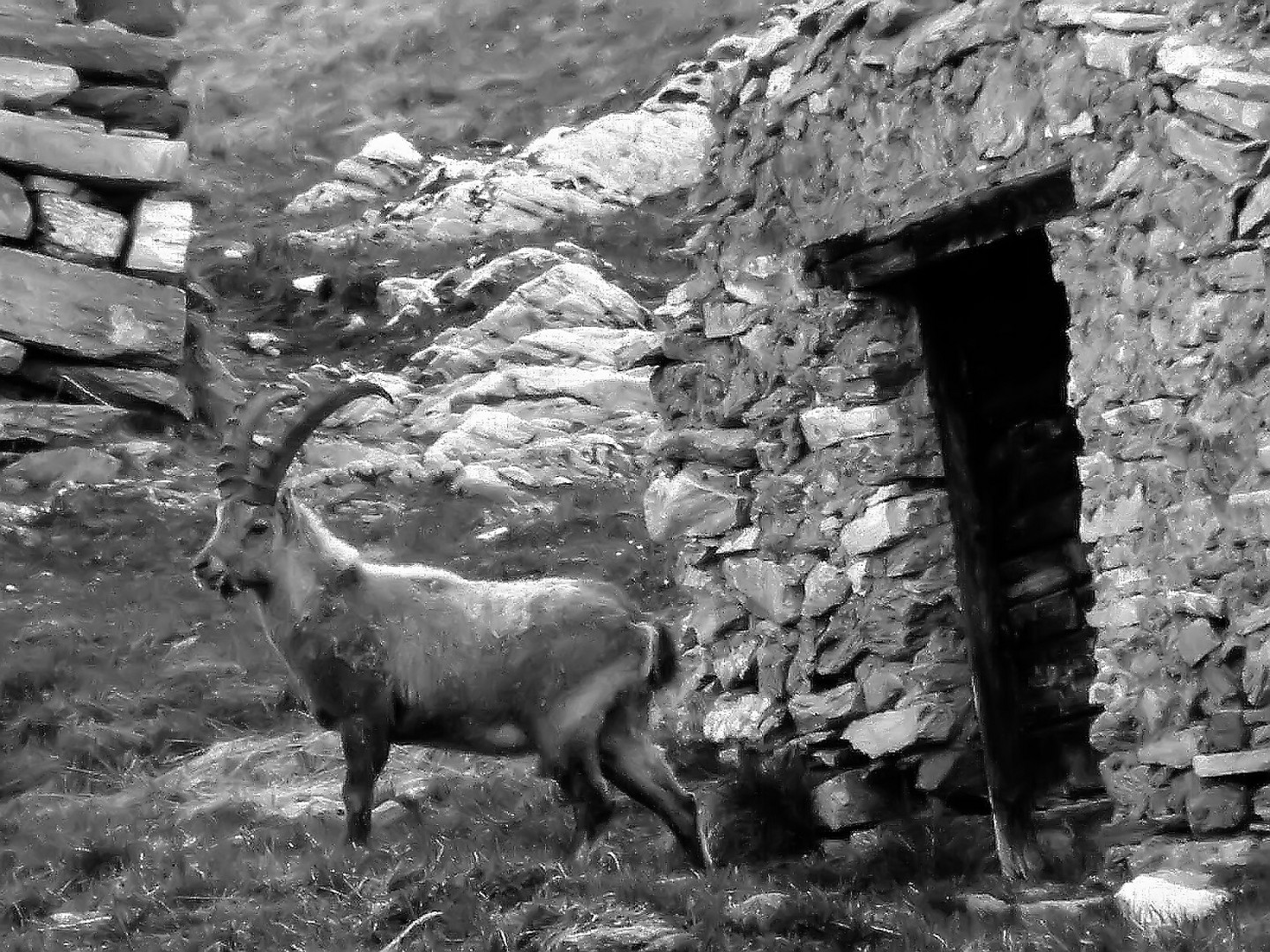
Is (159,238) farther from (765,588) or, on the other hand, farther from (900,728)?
(900,728)

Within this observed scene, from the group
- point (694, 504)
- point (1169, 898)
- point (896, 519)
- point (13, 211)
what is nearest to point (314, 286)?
point (13, 211)

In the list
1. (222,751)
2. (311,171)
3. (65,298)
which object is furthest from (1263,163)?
(311,171)

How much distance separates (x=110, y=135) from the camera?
15.0m

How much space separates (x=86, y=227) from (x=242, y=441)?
8262mm

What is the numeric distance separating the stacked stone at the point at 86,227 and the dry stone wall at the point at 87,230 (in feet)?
0.04

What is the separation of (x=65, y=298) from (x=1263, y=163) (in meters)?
11.3

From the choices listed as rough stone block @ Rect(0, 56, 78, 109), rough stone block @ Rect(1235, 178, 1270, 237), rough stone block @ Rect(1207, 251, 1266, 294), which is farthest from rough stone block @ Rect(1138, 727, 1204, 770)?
rough stone block @ Rect(0, 56, 78, 109)

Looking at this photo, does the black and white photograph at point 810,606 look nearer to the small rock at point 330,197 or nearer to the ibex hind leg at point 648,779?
the ibex hind leg at point 648,779

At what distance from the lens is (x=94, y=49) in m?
15.2

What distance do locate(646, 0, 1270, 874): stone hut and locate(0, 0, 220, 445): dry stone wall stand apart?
7.30 meters

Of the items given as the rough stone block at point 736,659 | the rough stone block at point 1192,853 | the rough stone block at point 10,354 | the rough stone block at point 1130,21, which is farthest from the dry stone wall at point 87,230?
the rough stone block at point 1192,853

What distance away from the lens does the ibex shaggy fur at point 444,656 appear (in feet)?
24.1

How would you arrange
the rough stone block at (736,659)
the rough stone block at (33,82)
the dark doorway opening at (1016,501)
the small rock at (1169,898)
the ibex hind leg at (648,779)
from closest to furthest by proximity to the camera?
the small rock at (1169,898)
the ibex hind leg at (648,779)
the dark doorway opening at (1016,501)
the rough stone block at (736,659)
the rough stone block at (33,82)

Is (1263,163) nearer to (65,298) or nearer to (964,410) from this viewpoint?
(964,410)
